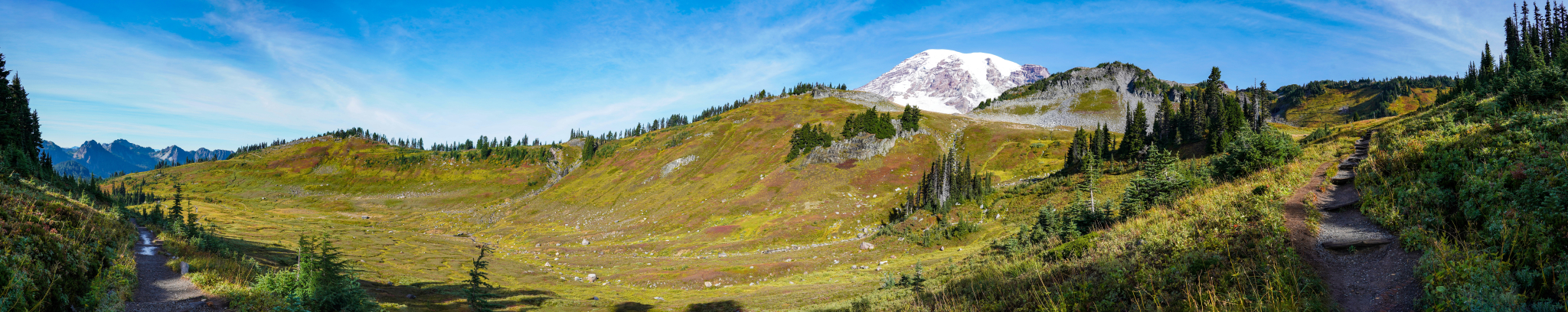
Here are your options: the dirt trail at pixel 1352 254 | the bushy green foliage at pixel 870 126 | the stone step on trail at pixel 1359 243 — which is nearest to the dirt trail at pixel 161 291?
the dirt trail at pixel 1352 254

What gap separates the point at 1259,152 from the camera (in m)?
22.1

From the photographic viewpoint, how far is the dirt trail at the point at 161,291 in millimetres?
12820

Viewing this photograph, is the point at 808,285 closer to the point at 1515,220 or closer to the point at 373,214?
the point at 1515,220

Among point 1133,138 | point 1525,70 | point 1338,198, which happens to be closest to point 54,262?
point 1338,198

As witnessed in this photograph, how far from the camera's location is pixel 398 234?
10300 cm

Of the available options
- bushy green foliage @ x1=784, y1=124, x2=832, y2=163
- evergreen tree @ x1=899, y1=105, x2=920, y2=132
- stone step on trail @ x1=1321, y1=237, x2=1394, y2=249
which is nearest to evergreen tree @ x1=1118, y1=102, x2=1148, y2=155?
evergreen tree @ x1=899, y1=105, x2=920, y2=132

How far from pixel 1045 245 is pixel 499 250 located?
85.8 metres

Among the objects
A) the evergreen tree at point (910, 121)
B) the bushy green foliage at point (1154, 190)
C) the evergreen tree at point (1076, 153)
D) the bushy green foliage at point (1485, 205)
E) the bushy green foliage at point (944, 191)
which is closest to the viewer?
the bushy green foliage at point (1485, 205)

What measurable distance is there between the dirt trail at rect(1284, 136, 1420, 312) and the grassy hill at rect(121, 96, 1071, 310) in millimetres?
22814

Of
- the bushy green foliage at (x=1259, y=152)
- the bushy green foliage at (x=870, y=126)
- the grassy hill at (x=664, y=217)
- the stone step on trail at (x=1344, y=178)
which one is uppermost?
the bushy green foliage at (x=870, y=126)

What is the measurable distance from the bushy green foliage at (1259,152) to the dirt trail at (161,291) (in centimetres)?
3718

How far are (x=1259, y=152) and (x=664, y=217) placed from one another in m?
83.7

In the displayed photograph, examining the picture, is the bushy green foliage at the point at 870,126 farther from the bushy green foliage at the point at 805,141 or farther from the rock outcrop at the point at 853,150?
the bushy green foliage at the point at 805,141

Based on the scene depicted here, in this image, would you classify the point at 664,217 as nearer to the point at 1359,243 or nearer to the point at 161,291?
the point at 161,291
